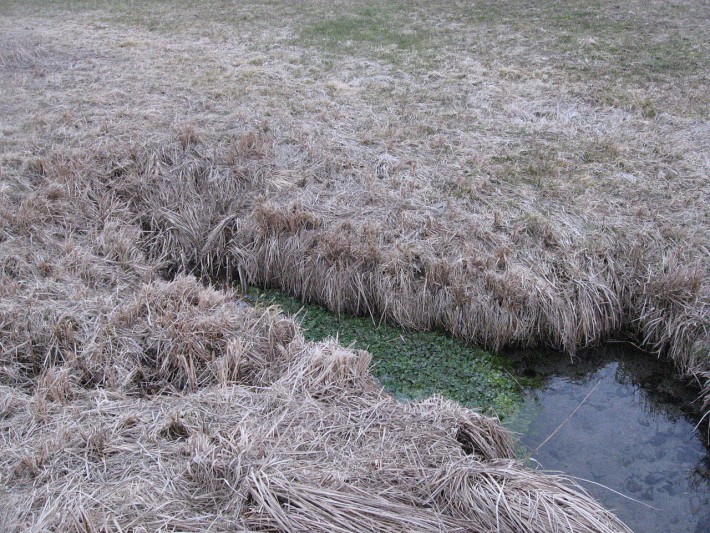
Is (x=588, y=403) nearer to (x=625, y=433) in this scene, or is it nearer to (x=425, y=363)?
(x=625, y=433)

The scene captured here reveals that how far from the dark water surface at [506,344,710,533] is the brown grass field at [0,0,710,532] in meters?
0.22

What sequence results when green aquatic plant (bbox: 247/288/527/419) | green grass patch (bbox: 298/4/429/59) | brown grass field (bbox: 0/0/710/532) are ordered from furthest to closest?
green grass patch (bbox: 298/4/429/59) < green aquatic plant (bbox: 247/288/527/419) < brown grass field (bbox: 0/0/710/532)

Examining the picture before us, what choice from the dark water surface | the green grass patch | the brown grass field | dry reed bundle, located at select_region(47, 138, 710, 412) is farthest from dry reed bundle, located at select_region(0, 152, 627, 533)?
the green grass patch

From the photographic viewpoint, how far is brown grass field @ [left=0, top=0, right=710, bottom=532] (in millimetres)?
3996

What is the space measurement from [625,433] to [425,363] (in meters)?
1.63

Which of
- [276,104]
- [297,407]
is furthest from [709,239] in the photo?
[276,104]

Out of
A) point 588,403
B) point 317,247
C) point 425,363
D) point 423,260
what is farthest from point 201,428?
point 588,403

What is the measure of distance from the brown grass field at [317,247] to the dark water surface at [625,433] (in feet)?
0.73

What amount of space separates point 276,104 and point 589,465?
590 cm

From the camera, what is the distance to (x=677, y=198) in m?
6.99

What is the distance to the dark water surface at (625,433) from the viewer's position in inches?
183

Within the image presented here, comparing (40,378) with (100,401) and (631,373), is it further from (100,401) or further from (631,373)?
(631,373)

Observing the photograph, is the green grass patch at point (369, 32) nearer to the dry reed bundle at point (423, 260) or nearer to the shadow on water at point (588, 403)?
the dry reed bundle at point (423, 260)

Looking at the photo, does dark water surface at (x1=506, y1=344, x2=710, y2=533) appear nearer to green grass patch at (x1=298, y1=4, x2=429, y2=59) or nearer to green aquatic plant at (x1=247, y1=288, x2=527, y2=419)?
green aquatic plant at (x1=247, y1=288, x2=527, y2=419)
